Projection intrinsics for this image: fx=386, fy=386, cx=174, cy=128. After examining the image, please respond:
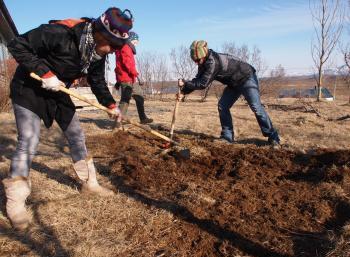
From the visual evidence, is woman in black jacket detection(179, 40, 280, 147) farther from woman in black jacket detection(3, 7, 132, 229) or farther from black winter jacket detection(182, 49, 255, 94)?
woman in black jacket detection(3, 7, 132, 229)

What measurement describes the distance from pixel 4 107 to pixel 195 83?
6917mm

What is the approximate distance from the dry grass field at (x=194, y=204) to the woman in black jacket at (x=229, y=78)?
486 millimetres

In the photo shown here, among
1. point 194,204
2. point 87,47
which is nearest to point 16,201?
point 87,47

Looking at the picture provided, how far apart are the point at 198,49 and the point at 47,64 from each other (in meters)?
2.80

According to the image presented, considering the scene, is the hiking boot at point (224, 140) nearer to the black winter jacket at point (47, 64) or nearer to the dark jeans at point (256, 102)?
the dark jeans at point (256, 102)

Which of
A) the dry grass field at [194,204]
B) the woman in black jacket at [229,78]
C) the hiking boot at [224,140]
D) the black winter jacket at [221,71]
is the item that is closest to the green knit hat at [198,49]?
the woman in black jacket at [229,78]

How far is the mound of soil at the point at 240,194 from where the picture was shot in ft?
9.73

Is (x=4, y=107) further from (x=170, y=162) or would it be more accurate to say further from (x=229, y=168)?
(x=229, y=168)

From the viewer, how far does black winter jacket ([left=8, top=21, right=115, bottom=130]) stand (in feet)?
10.0

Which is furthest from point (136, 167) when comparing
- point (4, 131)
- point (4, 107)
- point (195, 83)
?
point (4, 107)

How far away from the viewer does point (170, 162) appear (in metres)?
5.22

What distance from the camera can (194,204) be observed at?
3.62 meters

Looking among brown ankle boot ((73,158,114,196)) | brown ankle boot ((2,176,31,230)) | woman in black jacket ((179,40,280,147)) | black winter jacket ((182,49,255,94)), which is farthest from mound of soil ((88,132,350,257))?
brown ankle boot ((2,176,31,230))

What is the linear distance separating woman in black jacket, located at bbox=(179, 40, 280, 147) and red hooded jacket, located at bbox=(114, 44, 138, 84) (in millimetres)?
1484
